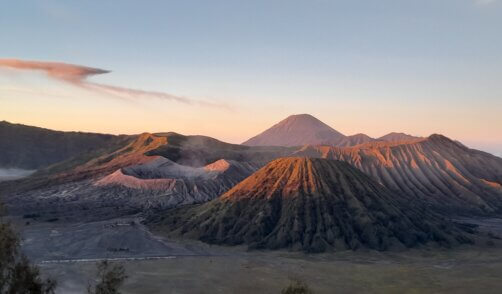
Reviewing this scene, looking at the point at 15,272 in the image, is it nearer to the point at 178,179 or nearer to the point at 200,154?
the point at 178,179

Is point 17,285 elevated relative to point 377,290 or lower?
elevated

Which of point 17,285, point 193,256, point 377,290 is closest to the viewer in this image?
point 17,285

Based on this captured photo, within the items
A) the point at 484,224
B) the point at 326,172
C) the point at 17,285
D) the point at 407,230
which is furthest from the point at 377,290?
the point at 484,224

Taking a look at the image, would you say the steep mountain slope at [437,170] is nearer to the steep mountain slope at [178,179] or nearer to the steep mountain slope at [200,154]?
the steep mountain slope at [200,154]

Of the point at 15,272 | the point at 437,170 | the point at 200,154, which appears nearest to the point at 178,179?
the point at 200,154

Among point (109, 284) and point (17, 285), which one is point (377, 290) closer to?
point (109, 284)

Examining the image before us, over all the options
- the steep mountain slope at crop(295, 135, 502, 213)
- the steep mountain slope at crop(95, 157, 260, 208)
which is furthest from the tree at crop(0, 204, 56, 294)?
the steep mountain slope at crop(295, 135, 502, 213)

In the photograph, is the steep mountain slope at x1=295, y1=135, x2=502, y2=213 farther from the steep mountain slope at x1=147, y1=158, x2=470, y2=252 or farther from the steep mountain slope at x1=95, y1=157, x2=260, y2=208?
the steep mountain slope at x1=95, y1=157, x2=260, y2=208
